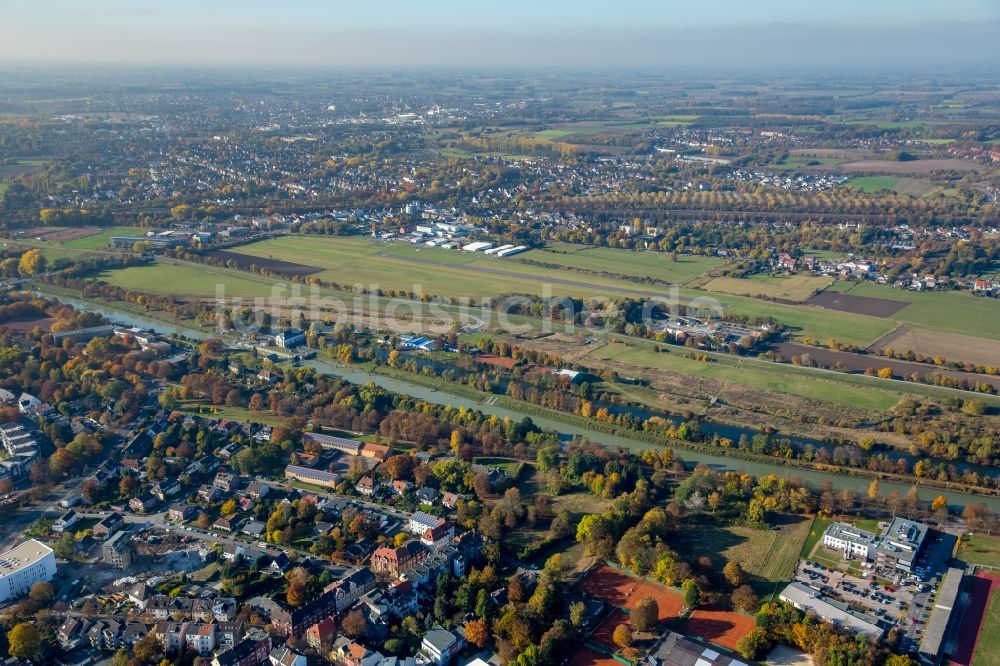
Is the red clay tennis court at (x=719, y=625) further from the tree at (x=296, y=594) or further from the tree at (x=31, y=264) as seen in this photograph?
the tree at (x=31, y=264)

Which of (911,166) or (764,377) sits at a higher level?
(911,166)

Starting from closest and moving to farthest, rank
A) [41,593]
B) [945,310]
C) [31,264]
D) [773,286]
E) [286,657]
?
1. [286,657]
2. [41,593]
3. [945,310]
4. [773,286]
5. [31,264]

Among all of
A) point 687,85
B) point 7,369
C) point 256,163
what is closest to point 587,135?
point 256,163

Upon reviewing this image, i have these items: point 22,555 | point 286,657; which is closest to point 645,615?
point 286,657

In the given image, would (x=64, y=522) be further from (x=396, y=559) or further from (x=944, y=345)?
(x=944, y=345)

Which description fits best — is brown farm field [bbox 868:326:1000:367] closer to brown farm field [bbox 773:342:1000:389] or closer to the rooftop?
brown farm field [bbox 773:342:1000:389]

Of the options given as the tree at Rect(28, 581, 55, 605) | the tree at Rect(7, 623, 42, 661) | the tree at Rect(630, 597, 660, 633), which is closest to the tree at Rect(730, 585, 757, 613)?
the tree at Rect(630, 597, 660, 633)

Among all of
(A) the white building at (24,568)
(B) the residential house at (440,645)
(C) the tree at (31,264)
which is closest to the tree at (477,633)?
(B) the residential house at (440,645)
